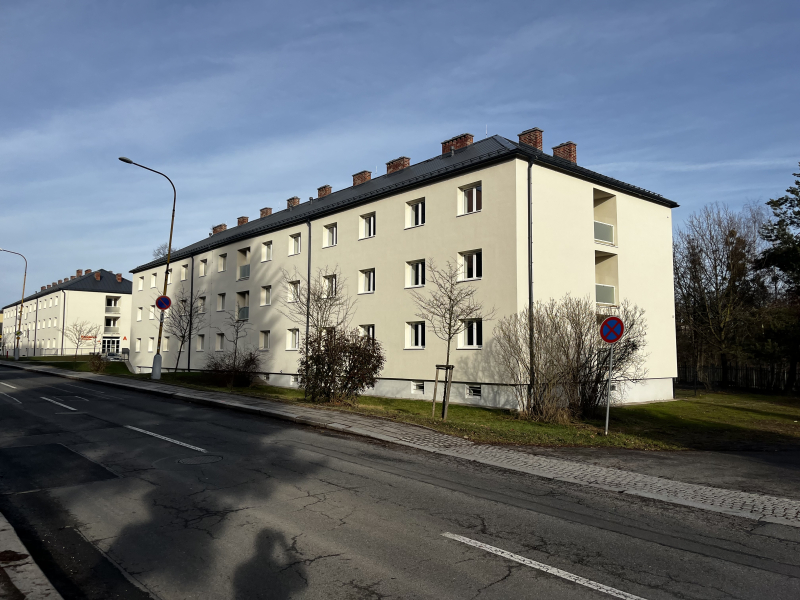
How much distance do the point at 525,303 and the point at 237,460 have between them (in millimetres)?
13507

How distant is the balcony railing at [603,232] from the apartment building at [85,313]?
215ft

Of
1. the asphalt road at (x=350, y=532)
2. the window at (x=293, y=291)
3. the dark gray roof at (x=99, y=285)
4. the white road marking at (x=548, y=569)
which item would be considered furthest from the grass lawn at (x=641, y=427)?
the dark gray roof at (x=99, y=285)

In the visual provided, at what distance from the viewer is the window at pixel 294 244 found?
32.0 meters

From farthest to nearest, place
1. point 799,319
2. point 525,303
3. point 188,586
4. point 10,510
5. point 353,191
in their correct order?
point 353,191, point 799,319, point 525,303, point 10,510, point 188,586

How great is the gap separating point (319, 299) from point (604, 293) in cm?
1218

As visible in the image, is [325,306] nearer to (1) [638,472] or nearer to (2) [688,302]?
(1) [638,472]

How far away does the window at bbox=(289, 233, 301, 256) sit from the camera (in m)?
32.0

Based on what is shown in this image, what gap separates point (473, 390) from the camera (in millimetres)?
21438

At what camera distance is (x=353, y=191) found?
1310 inches

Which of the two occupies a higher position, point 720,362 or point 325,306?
point 325,306

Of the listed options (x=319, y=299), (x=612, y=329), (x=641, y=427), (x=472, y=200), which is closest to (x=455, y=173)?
(x=472, y=200)

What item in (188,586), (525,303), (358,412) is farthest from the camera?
(525,303)

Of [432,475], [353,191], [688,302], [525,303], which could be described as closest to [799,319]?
[688,302]

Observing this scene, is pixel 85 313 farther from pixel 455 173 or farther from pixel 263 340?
pixel 455 173
